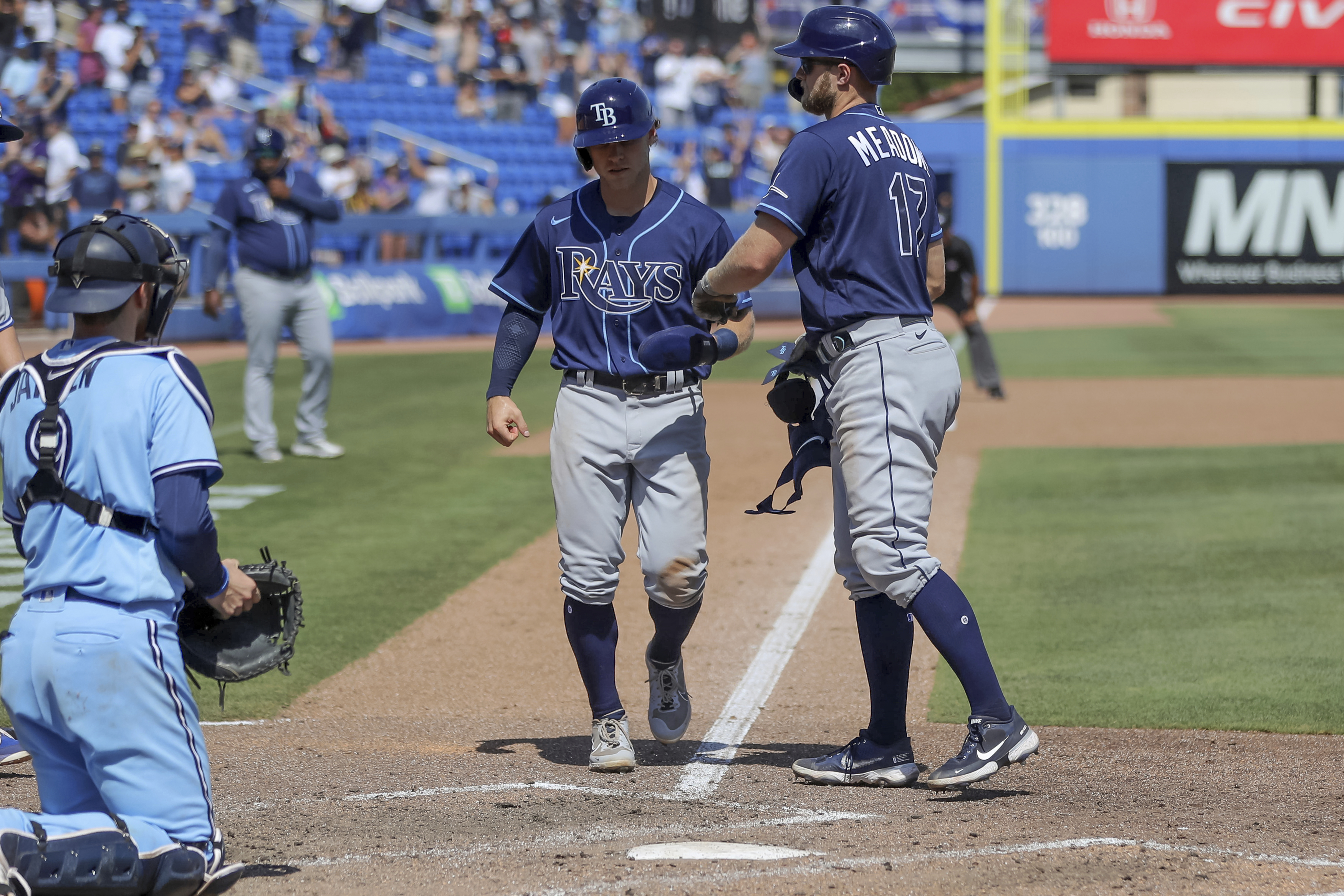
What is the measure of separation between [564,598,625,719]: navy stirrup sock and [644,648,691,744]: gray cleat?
14cm

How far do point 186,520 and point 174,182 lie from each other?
19976 millimetres

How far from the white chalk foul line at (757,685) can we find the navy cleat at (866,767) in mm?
302

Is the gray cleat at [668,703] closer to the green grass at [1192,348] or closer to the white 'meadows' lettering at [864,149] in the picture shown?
the white 'meadows' lettering at [864,149]

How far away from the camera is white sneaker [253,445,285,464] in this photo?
36.1ft

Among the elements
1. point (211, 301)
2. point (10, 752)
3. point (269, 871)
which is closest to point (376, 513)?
point (211, 301)

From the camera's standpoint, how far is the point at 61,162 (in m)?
21.5

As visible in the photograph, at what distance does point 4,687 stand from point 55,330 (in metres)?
16.5

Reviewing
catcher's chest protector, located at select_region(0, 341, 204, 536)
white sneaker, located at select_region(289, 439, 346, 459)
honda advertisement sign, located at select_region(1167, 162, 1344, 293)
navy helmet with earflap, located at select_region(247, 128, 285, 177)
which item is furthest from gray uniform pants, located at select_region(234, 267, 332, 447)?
honda advertisement sign, located at select_region(1167, 162, 1344, 293)

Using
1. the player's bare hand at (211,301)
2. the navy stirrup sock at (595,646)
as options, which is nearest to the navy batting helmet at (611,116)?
the navy stirrup sock at (595,646)

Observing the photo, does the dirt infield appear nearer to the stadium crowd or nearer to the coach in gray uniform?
the coach in gray uniform

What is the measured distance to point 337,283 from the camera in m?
20.5

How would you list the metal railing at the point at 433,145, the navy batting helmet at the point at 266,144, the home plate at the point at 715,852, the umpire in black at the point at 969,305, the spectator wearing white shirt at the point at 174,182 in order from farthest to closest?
the metal railing at the point at 433,145, the spectator wearing white shirt at the point at 174,182, the umpire in black at the point at 969,305, the navy batting helmet at the point at 266,144, the home plate at the point at 715,852

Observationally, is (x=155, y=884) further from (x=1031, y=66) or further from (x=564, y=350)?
(x=1031, y=66)

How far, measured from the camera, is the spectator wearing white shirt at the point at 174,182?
21.4m
